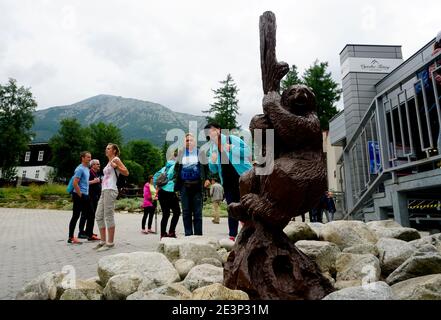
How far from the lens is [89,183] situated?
702 cm

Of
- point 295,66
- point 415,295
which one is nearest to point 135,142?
point 295,66

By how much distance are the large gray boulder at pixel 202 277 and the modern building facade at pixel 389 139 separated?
2.90m

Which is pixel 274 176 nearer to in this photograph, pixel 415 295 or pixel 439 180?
pixel 415 295

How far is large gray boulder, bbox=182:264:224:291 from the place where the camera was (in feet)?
9.06

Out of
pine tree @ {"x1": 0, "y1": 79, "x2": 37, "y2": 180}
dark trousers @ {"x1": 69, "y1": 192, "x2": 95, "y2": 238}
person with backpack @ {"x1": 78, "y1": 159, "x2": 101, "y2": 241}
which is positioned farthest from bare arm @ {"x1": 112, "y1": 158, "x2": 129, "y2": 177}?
pine tree @ {"x1": 0, "y1": 79, "x2": 37, "y2": 180}

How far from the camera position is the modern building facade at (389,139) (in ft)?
14.6

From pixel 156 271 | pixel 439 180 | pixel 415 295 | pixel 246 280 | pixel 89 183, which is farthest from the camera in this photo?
pixel 89 183

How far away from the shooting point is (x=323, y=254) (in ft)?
10.7

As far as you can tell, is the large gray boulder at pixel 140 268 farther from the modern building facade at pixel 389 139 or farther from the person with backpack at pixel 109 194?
the modern building facade at pixel 389 139

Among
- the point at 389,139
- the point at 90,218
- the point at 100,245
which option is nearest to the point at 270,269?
the point at 100,245

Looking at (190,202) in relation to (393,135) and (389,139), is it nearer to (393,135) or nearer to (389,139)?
(393,135)

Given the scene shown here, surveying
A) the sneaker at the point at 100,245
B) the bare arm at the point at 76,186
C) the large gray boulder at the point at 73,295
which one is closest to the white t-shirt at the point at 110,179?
the sneaker at the point at 100,245

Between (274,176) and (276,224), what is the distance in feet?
1.19

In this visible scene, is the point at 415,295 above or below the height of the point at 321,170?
below
